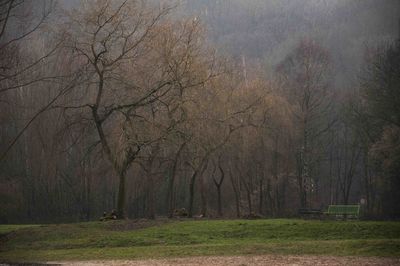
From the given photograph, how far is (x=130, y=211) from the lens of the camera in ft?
155

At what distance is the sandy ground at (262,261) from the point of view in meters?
12.8

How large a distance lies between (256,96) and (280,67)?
1188cm

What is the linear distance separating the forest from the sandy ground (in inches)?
211

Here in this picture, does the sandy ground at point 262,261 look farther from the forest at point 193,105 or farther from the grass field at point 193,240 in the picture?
the forest at point 193,105

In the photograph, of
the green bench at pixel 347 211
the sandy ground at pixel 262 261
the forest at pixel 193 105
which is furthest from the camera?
the green bench at pixel 347 211

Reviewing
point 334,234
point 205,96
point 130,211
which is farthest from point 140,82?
point 130,211

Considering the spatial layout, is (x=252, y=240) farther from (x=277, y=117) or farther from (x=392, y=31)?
(x=277, y=117)

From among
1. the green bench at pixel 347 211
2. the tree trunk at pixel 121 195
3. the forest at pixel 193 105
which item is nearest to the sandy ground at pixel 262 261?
the forest at pixel 193 105

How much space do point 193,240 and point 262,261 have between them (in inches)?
234

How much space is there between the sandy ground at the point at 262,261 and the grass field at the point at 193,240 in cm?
90

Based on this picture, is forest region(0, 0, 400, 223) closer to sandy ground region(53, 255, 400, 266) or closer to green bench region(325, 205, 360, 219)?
green bench region(325, 205, 360, 219)

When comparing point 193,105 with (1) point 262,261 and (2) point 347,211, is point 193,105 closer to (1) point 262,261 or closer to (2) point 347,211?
(2) point 347,211

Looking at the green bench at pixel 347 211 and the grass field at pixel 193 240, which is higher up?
the green bench at pixel 347 211

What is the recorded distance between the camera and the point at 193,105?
90.6ft
